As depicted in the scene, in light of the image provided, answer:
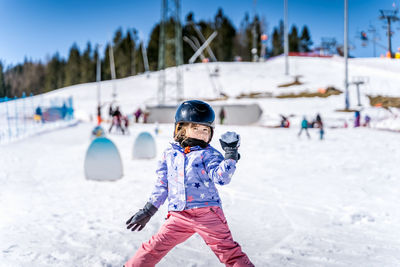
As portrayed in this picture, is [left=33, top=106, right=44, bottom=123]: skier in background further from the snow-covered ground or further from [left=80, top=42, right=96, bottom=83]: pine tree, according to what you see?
[left=80, top=42, right=96, bottom=83]: pine tree

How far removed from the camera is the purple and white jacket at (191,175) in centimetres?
188

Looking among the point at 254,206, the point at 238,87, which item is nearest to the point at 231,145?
the point at 254,206

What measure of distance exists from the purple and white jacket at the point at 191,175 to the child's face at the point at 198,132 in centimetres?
6

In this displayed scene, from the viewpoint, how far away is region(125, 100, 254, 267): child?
1.87 meters

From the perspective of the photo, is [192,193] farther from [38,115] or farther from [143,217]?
[38,115]

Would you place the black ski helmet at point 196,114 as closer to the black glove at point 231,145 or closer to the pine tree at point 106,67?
the black glove at point 231,145

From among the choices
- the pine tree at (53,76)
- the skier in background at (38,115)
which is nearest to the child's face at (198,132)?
the skier in background at (38,115)

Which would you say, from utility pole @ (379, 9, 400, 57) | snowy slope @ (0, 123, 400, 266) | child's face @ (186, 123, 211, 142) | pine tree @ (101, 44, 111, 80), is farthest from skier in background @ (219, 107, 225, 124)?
pine tree @ (101, 44, 111, 80)

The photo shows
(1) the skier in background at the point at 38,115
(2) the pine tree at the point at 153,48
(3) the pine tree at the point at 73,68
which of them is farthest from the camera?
(2) the pine tree at the point at 153,48

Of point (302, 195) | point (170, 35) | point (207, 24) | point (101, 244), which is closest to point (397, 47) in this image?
point (302, 195)

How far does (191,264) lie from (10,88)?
3.16 m

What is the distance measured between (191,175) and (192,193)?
3.9 inches

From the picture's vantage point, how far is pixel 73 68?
56812mm

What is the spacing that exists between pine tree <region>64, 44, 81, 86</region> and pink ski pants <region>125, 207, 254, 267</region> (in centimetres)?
5191
